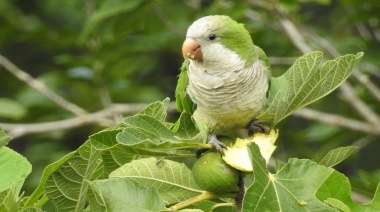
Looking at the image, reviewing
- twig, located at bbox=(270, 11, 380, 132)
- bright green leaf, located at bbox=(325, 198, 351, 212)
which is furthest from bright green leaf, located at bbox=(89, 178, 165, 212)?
twig, located at bbox=(270, 11, 380, 132)

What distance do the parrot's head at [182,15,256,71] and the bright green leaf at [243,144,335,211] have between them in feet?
1.80

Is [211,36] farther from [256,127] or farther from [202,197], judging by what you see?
[202,197]

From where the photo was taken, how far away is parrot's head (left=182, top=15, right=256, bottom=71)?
5.52 feet

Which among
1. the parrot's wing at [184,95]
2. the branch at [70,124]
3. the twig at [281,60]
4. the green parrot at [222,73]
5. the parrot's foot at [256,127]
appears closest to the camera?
the parrot's foot at [256,127]

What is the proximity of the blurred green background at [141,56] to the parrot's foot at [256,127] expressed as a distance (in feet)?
3.54

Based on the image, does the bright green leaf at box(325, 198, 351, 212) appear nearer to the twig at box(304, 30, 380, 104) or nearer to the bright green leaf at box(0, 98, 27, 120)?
the twig at box(304, 30, 380, 104)

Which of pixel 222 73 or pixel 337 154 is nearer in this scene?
pixel 337 154

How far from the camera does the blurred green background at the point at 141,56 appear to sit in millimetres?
2928

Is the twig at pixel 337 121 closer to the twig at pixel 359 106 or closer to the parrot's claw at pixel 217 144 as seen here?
the twig at pixel 359 106

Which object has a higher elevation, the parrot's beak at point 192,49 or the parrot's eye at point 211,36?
the parrot's eye at point 211,36

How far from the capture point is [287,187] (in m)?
1.16

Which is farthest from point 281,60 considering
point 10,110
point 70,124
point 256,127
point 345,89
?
point 256,127

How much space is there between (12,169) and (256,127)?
0.46 m

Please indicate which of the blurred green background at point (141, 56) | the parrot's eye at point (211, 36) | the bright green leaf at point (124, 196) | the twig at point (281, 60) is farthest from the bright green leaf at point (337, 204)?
the twig at point (281, 60)
